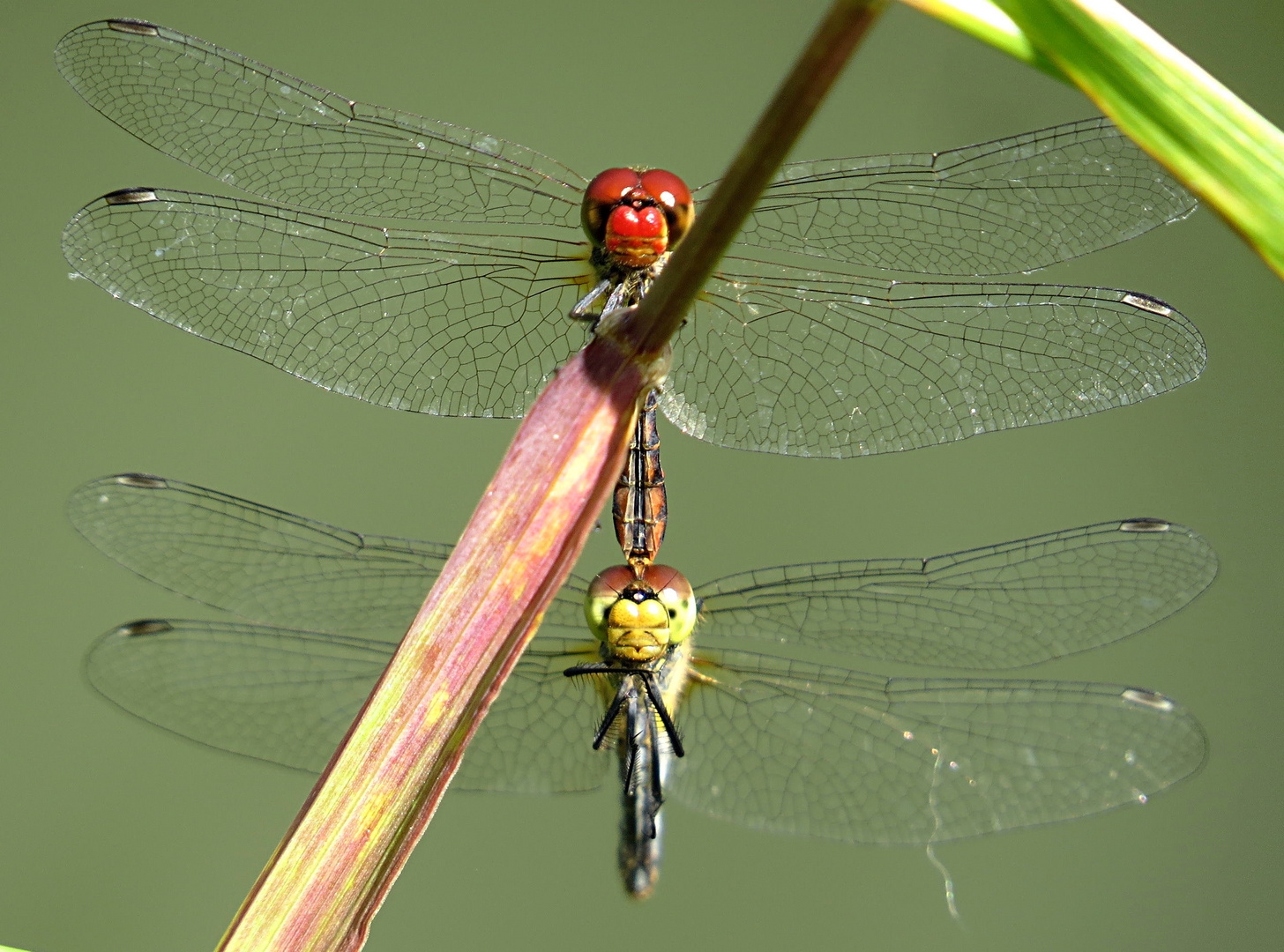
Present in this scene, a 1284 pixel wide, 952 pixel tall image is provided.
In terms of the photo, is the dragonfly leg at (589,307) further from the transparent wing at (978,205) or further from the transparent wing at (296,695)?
the transparent wing at (296,695)

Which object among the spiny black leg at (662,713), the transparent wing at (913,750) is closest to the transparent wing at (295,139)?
the spiny black leg at (662,713)

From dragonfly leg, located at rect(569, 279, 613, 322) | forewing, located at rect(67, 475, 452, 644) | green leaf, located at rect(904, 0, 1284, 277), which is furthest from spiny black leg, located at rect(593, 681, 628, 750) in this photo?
green leaf, located at rect(904, 0, 1284, 277)

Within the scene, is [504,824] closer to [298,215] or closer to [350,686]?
[350,686]

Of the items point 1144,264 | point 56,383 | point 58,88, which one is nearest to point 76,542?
point 56,383

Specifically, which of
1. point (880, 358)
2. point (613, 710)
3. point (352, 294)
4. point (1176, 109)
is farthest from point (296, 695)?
point (1176, 109)

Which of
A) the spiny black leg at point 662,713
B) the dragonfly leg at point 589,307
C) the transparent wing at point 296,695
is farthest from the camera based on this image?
the transparent wing at point 296,695
